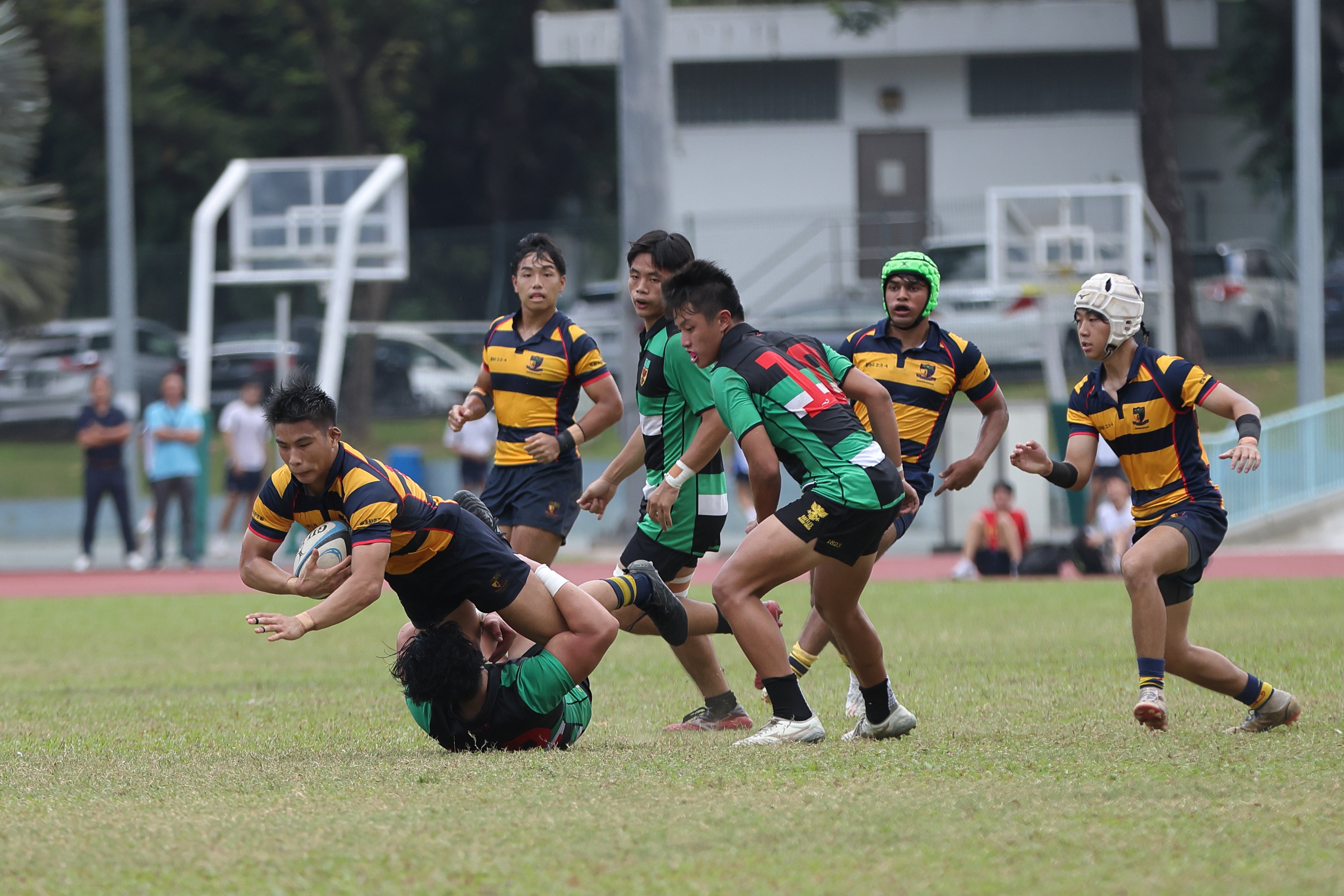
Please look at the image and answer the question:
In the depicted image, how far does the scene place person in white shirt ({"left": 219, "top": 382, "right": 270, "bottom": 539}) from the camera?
1944 cm

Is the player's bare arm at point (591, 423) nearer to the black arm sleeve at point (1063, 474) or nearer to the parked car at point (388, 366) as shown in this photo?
the black arm sleeve at point (1063, 474)

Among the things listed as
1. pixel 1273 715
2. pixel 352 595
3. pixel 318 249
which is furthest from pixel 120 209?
pixel 1273 715

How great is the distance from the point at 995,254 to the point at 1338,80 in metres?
14.1

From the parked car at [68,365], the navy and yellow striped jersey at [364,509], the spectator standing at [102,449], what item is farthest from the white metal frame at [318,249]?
the navy and yellow striped jersey at [364,509]

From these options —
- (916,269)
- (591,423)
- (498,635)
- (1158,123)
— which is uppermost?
(1158,123)

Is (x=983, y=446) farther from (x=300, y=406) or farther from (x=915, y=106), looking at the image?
(x=915, y=106)

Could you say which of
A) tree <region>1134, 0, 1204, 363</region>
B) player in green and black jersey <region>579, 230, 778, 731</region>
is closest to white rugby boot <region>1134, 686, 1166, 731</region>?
player in green and black jersey <region>579, 230, 778, 731</region>

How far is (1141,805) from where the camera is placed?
5031 millimetres

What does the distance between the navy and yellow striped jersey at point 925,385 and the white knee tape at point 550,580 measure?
6.18 feet

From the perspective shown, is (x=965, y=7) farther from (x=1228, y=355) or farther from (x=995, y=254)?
(x=995, y=254)

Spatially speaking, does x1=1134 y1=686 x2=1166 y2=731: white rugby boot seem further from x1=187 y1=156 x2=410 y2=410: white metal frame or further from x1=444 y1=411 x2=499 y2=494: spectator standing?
x1=187 y1=156 x2=410 y2=410: white metal frame

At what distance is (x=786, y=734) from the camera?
6.45 m

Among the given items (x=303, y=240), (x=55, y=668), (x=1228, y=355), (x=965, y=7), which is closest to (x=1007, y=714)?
(x=55, y=668)

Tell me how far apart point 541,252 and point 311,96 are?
28363 millimetres
